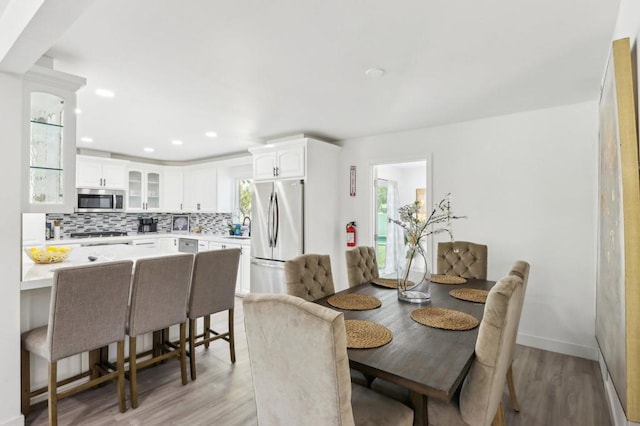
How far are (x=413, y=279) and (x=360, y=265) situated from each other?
0.61 meters

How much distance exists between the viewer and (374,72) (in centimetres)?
246

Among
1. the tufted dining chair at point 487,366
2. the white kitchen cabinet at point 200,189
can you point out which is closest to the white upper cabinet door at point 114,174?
the white kitchen cabinet at point 200,189

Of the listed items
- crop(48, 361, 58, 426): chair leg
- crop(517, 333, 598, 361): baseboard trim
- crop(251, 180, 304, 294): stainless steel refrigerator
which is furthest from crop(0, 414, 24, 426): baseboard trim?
crop(517, 333, 598, 361): baseboard trim

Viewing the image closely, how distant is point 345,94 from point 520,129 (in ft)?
6.29

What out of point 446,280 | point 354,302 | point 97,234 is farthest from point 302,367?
point 97,234

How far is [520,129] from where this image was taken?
3422 millimetres

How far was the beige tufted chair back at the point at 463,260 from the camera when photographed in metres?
3.04

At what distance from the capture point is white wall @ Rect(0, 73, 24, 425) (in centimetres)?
196

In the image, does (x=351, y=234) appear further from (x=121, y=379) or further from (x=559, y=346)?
(x=121, y=379)

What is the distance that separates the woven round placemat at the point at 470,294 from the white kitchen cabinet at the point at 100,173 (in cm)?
590

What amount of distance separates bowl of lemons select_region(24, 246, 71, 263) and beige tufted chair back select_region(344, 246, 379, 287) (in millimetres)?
2423

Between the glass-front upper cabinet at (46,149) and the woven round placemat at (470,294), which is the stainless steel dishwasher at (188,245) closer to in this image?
the glass-front upper cabinet at (46,149)

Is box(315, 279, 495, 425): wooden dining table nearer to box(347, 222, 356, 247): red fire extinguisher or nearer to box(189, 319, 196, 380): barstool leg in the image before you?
box(189, 319, 196, 380): barstool leg

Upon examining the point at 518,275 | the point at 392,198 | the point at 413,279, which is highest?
the point at 392,198
